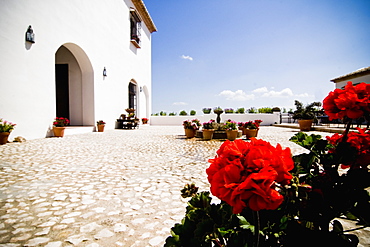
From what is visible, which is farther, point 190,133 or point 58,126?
point 190,133

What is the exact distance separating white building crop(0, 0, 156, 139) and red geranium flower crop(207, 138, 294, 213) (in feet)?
22.0

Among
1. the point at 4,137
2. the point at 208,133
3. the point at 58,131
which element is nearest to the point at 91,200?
the point at 4,137

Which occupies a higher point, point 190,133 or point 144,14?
point 144,14

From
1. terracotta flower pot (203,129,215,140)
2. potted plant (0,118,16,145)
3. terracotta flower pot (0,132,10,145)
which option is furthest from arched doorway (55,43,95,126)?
terracotta flower pot (203,129,215,140)

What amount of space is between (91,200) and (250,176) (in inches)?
80.3

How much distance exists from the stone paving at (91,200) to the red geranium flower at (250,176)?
1106 millimetres

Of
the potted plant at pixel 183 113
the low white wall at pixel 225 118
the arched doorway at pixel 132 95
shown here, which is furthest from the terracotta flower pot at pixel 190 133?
the potted plant at pixel 183 113

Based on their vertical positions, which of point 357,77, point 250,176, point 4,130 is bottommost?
point 4,130

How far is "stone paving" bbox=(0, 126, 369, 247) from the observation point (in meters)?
1.50

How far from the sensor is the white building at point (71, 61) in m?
5.43

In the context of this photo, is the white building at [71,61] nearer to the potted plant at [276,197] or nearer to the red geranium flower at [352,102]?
the potted plant at [276,197]

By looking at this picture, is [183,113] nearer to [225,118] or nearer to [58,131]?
[225,118]

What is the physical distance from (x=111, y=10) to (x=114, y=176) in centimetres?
1075

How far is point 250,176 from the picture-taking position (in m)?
0.54
